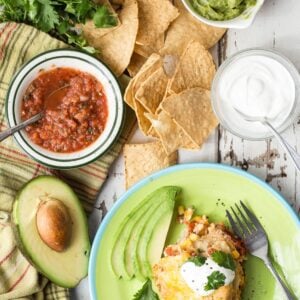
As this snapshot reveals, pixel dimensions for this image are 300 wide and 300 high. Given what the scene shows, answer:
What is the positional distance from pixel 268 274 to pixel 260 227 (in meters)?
0.23

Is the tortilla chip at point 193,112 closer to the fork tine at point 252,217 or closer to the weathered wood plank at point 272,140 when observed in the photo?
the weathered wood plank at point 272,140

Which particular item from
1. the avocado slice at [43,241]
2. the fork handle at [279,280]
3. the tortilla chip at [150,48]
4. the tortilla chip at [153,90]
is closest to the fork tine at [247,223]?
the fork handle at [279,280]

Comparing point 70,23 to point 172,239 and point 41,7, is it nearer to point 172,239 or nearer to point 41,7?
point 41,7

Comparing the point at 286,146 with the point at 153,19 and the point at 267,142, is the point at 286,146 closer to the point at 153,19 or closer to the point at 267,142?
the point at 267,142

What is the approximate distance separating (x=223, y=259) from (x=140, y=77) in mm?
878

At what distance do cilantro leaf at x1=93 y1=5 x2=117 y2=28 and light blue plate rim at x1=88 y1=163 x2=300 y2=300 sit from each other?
0.69 m

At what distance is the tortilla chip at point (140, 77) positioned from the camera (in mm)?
3414

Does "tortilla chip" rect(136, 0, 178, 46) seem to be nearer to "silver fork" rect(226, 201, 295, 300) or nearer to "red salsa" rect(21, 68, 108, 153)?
"red salsa" rect(21, 68, 108, 153)

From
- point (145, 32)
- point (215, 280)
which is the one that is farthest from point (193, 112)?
point (215, 280)

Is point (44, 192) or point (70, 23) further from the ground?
point (70, 23)

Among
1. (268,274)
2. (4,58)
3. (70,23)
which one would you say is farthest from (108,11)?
(268,274)

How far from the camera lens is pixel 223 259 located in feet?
10.6

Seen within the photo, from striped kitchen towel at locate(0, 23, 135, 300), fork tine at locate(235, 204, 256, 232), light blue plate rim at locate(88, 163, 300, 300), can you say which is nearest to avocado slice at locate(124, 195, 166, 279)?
light blue plate rim at locate(88, 163, 300, 300)

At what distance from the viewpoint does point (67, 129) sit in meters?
3.48
